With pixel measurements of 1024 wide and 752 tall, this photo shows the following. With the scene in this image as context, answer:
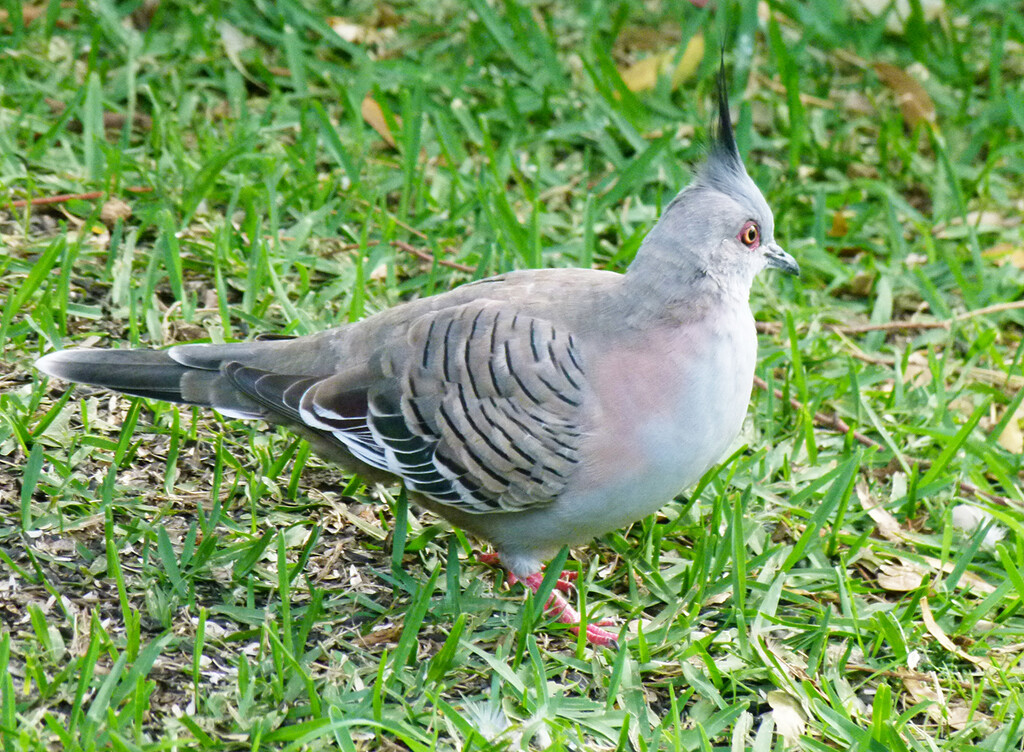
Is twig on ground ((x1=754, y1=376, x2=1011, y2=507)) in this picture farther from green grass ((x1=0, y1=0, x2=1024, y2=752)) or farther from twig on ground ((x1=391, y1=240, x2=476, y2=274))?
twig on ground ((x1=391, y1=240, x2=476, y2=274))

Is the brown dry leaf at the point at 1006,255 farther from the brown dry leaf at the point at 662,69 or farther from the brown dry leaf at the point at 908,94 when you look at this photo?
the brown dry leaf at the point at 662,69

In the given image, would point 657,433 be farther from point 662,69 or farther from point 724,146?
point 662,69

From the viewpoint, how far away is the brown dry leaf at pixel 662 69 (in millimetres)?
5914

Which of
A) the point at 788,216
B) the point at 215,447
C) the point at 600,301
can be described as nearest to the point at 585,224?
the point at 788,216

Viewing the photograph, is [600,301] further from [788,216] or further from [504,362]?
[788,216]

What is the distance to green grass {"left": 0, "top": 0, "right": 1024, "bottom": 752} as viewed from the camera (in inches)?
122

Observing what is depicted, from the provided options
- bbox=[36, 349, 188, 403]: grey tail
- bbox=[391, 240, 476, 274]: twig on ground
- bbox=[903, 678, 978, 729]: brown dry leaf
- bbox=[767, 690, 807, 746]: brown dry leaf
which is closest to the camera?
bbox=[767, 690, 807, 746]: brown dry leaf

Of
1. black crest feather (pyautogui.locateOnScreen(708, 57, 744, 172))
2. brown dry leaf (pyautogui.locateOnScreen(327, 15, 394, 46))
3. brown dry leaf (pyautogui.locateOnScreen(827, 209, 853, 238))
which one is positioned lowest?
brown dry leaf (pyautogui.locateOnScreen(827, 209, 853, 238))

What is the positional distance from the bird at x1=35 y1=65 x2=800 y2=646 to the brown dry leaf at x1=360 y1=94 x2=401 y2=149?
199 cm

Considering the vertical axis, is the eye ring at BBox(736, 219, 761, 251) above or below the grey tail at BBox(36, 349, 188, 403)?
above

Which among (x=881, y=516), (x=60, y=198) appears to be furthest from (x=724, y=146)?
(x=60, y=198)

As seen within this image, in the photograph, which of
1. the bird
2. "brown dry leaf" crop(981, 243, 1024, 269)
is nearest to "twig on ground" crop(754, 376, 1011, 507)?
the bird

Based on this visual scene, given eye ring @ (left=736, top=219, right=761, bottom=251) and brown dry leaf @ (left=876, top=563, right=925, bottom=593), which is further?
brown dry leaf @ (left=876, top=563, right=925, bottom=593)

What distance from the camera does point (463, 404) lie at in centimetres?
334
